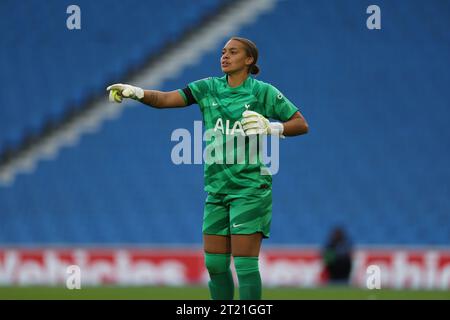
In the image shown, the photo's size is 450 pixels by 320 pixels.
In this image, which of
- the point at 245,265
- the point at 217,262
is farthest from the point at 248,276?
the point at 217,262

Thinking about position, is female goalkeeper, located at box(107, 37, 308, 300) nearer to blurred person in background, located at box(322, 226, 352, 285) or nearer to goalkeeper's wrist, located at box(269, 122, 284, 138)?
goalkeeper's wrist, located at box(269, 122, 284, 138)

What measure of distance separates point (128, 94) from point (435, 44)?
12022 mm

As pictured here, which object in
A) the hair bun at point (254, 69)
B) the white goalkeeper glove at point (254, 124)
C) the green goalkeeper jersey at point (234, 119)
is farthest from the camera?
the hair bun at point (254, 69)

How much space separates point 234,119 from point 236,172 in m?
0.38

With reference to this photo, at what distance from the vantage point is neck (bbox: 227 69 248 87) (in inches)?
249

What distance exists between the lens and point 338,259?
45.6 feet

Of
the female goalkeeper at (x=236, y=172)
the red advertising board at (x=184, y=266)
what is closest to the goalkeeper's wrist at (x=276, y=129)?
the female goalkeeper at (x=236, y=172)

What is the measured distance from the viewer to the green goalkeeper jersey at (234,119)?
20.1ft

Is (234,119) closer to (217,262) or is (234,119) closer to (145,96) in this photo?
(145,96)

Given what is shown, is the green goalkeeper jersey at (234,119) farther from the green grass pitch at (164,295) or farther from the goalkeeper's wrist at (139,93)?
the green grass pitch at (164,295)

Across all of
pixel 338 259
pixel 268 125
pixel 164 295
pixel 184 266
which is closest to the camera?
pixel 268 125

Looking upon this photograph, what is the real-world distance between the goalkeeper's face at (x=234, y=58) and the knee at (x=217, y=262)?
1329 millimetres

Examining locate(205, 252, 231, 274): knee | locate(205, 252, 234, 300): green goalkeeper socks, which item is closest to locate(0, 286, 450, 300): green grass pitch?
locate(205, 252, 234, 300): green goalkeeper socks

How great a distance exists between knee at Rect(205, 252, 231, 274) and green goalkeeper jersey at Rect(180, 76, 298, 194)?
1.50ft
